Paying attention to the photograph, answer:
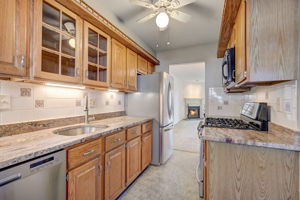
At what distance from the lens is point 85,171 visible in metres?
1.18

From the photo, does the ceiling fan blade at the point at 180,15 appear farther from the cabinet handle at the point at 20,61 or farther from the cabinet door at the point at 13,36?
the cabinet handle at the point at 20,61

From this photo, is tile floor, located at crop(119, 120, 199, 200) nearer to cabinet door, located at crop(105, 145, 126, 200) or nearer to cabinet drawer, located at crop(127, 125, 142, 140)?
cabinet door, located at crop(105, 145, 126, 200)

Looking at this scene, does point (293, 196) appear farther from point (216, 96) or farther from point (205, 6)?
point (205, 6)

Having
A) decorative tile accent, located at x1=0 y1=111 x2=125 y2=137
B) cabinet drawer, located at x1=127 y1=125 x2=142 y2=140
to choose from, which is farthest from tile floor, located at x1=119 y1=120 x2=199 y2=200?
decorative tile accent, located at x1=0 y1=111 x2=125 y2=137

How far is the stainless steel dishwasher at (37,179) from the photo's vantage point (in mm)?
724

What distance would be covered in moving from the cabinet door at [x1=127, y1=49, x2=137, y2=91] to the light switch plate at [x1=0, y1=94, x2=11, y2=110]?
4.74 ft

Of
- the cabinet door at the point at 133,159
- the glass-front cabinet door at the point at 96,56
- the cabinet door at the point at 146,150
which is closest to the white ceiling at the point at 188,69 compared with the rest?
the cabinet door at the point at 146,150

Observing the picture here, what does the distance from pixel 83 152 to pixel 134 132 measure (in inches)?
33.8

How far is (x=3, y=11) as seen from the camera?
0.90 m

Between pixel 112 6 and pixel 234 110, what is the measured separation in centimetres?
274

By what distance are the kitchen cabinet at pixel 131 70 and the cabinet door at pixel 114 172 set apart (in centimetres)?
109

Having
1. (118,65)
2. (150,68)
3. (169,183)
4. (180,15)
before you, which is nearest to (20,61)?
(118,65)

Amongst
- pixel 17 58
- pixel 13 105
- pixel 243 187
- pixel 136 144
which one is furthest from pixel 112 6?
pixel 243 187

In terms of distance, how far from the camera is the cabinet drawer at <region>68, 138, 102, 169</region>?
105 centimetres
